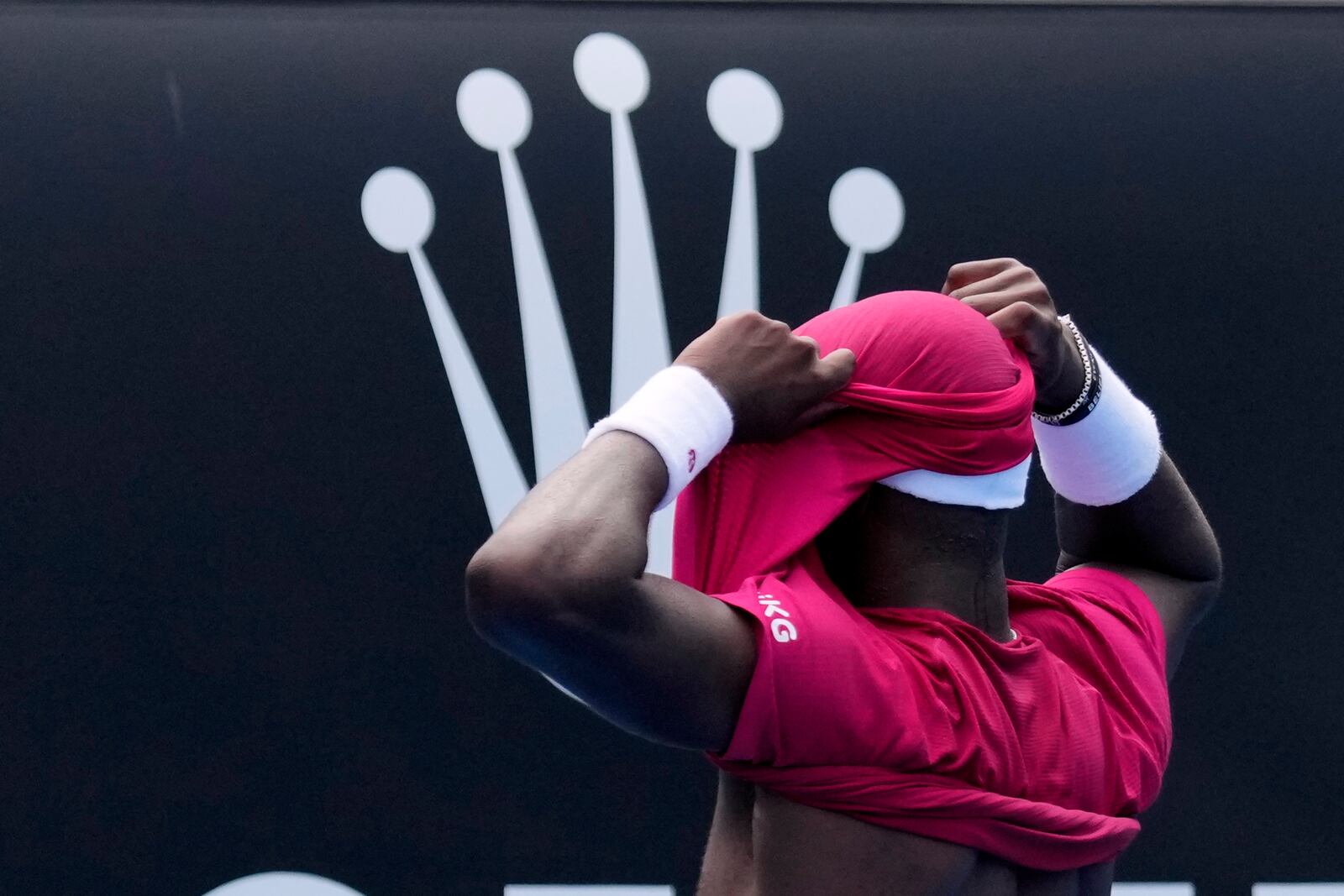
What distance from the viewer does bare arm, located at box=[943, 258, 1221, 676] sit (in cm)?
114

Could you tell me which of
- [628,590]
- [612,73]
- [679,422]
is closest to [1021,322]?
[679,422]

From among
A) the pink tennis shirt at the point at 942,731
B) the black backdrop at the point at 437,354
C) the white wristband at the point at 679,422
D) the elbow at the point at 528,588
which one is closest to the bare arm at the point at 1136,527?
the pink tennis shirt at the point at 942,731

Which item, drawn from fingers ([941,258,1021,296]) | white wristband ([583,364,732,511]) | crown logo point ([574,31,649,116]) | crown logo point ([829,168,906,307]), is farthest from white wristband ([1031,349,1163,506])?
crown logo point ([574,31,649,116])

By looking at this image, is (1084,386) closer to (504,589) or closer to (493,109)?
(504,589)

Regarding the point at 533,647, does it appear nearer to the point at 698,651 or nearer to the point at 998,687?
the point at 698,651

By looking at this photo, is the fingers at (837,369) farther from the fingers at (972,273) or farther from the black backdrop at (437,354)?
the black backdrop at (437,354)

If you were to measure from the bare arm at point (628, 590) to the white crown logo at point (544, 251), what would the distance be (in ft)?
3.67

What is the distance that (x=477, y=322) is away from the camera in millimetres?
2062

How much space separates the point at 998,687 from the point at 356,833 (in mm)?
1305

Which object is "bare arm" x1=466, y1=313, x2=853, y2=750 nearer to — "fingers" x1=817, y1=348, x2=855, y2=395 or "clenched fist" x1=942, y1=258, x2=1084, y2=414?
"fingers" x1=817, y1=348, x2=855, y2=395

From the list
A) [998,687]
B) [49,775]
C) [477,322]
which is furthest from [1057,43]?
[49,775]

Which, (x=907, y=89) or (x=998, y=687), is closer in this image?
(x=998, y=687)

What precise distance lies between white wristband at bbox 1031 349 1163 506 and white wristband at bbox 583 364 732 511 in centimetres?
42

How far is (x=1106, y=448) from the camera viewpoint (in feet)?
4.00
